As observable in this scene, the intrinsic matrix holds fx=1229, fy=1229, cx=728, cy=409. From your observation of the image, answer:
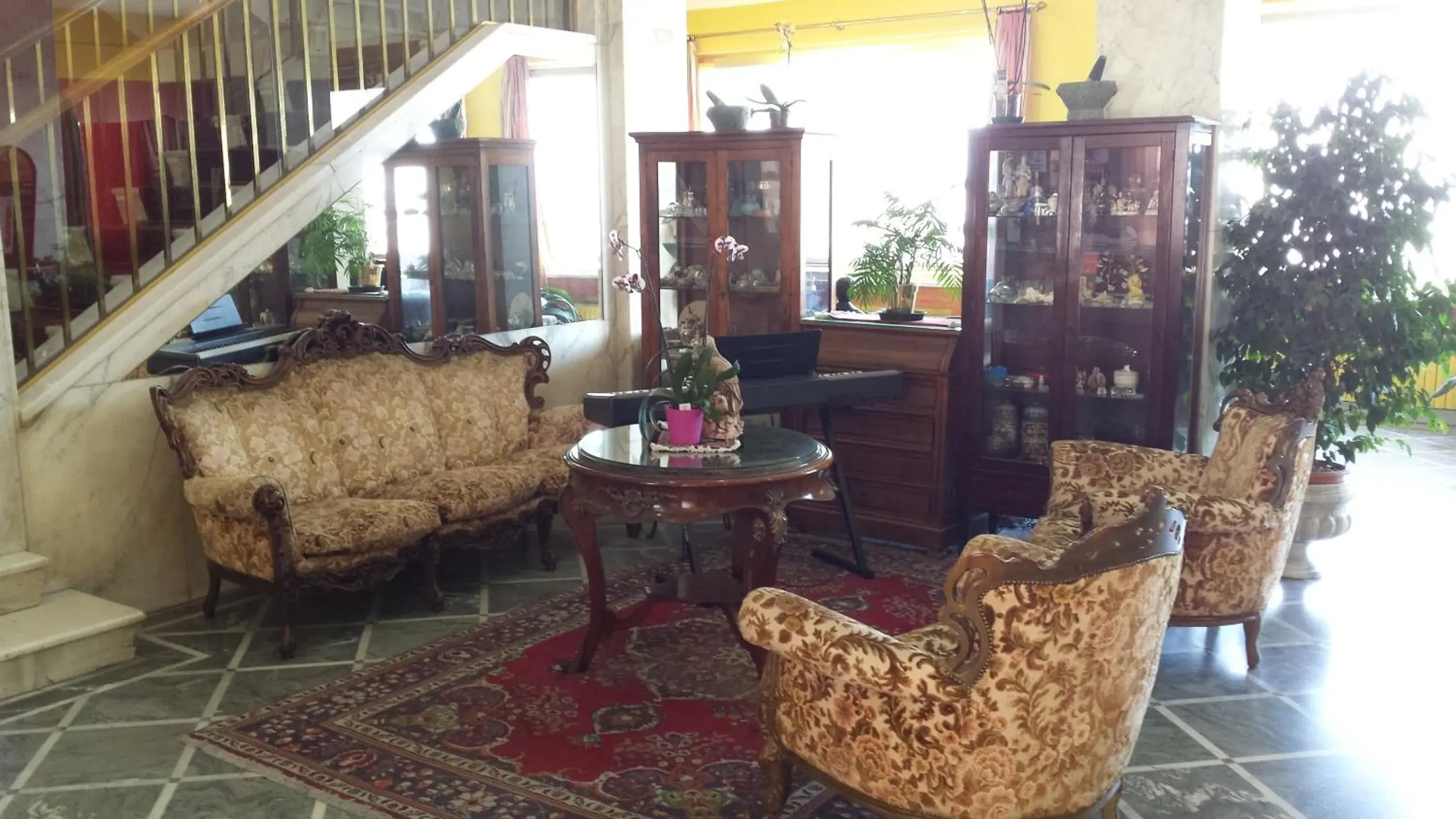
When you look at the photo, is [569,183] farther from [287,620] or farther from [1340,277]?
[1340,277]

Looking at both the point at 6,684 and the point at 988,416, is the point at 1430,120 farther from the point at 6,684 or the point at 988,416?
the point at 6,684

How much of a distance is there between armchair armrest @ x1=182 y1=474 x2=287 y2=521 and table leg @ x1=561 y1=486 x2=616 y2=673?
105 cm

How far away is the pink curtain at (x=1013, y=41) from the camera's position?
8.84 m

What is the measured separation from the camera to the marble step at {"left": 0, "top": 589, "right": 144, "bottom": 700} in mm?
3996

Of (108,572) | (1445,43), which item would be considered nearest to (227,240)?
(108,572)

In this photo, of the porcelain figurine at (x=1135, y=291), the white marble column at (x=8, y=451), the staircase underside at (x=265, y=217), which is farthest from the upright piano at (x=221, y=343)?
the porcelain figurine at (x=1135, y=291)

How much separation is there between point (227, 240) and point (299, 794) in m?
2.58

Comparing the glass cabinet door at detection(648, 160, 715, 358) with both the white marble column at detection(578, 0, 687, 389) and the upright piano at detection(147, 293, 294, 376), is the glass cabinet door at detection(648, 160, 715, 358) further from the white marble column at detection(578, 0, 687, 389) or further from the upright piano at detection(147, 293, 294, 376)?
the upright piano at detection(147, 293, 294, 376)

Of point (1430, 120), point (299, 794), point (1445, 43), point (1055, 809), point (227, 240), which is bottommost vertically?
point (299, 794)

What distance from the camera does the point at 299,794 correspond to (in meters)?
3.27

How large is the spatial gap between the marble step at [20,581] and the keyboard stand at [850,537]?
9.82 ft

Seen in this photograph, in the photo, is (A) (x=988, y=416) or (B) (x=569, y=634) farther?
(A) (x=988, y=416)

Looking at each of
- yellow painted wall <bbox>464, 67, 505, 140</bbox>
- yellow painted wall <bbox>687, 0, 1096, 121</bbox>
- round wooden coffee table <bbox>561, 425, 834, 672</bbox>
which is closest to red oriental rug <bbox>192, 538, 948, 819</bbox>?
round wooden coffee table <bbox>561, 425, 834, 672</bbox>

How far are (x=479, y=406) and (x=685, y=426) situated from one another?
197cm
